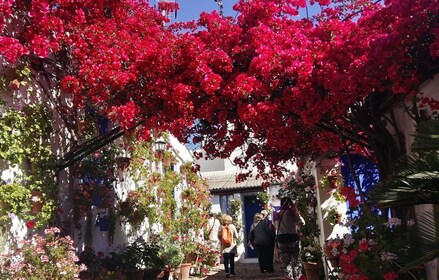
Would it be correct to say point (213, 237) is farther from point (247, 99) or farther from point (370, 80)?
point (370, 80)

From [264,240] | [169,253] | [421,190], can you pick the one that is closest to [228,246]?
[264,240]

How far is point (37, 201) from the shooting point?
20.4 ft

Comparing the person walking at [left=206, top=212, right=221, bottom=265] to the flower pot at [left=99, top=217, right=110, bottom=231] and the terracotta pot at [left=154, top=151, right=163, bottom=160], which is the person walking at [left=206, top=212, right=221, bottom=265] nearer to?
the terracotta pot at [left=154, top=151, right=163, bottom=160]

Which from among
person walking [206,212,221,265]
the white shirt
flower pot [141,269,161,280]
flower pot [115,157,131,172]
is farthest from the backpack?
flower pot [115,157,131,172]

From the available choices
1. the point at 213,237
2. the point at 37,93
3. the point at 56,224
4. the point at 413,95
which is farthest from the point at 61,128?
the point at 213,237

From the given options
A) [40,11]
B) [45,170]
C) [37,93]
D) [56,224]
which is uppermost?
[40,11]

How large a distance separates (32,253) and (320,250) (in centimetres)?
534

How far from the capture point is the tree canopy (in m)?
5.23

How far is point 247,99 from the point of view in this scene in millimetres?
5930

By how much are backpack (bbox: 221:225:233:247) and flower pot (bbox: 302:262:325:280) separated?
3855mm

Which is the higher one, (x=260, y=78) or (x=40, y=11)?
(x=40, y=11)

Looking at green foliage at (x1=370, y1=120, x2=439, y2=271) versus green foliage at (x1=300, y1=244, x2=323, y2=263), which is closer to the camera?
green foliage at (x1=370, y1=120, x2=439, y2=271)

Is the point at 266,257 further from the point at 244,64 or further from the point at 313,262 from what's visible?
the point at 244,64

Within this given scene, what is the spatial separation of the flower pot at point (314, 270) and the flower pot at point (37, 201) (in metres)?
5.01
